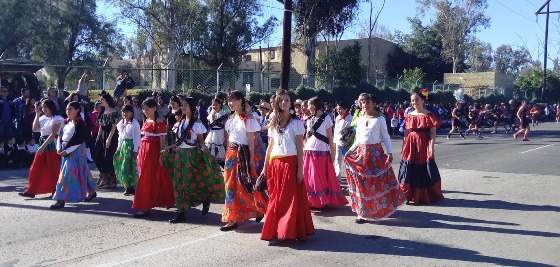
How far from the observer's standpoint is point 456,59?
206 ft

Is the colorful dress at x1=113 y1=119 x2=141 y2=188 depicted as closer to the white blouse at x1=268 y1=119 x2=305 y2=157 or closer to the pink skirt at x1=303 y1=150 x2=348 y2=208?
the pink skirt at x1=303 y1=150 x2=348 y2=208

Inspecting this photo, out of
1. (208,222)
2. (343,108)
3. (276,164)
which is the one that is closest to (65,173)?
(208,222)

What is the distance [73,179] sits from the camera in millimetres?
9570

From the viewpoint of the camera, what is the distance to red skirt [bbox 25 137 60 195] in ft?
33.8

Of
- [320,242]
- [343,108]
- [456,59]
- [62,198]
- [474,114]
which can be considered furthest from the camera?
[456,59]

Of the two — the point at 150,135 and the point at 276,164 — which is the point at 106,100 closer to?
the point at 150,135

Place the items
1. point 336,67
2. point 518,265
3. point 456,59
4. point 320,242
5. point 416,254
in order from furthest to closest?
point 456,59 < point 336,67 < point 320,242 < point 416,254 < point 518,265

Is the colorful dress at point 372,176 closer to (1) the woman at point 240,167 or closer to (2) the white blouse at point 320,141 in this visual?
(2) the white blouse at point 320,141

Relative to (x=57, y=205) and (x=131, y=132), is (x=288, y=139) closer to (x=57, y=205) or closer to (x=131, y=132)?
(x=131, y=132)

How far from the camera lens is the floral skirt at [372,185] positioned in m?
8.37

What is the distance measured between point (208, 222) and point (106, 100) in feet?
12.6

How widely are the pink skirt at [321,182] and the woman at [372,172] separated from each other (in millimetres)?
710

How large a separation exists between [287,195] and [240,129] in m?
1.20

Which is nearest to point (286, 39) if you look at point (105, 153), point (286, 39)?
point (286, 39)
